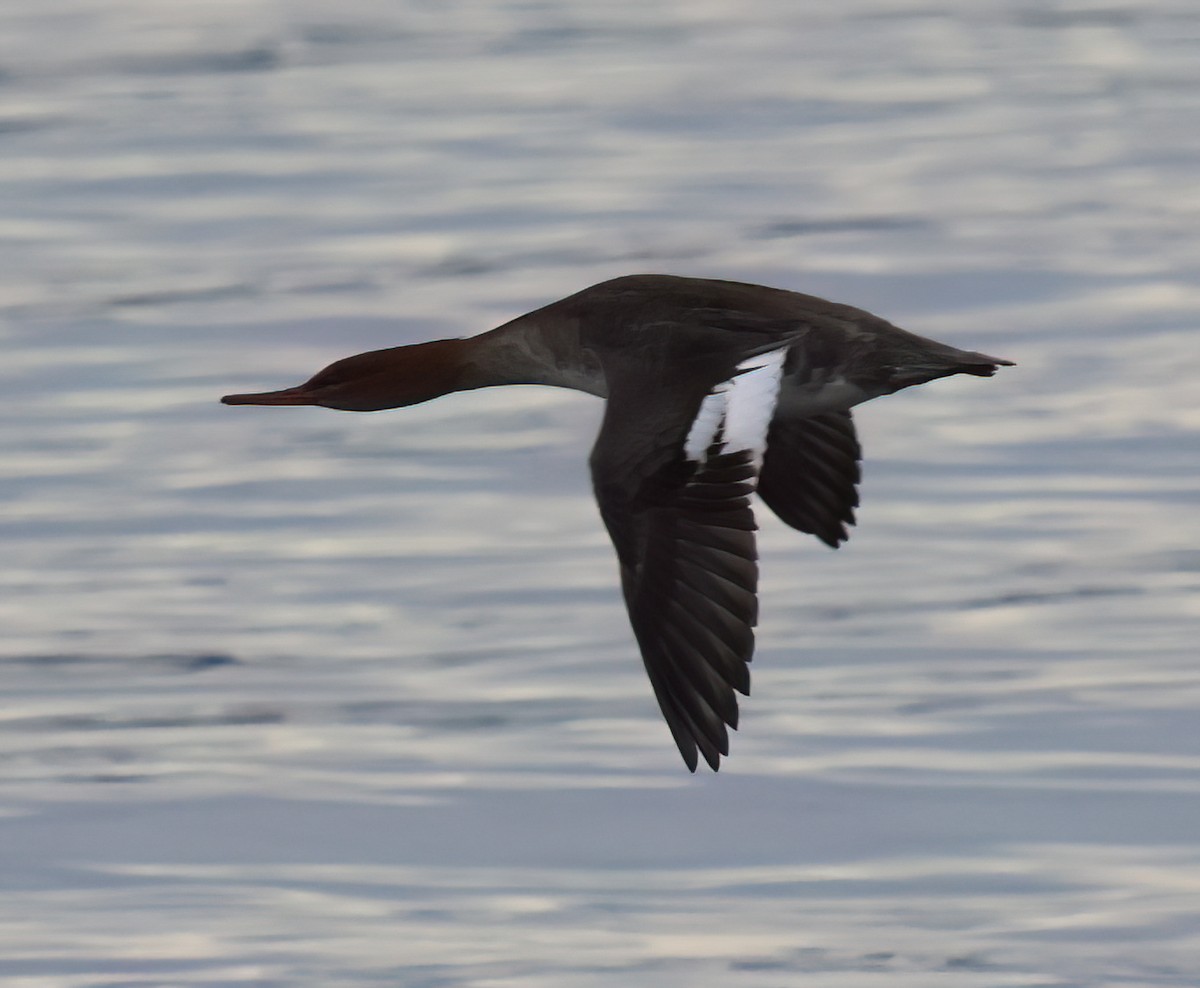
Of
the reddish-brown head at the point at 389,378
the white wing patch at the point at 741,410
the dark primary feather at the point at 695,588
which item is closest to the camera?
the dark primary feather at the point at 695,588

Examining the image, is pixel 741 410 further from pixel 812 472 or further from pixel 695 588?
pixel 812 472

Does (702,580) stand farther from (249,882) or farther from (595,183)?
(595,183)

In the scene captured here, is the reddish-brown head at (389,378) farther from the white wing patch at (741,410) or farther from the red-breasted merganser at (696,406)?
the white wing patch at (741,410)

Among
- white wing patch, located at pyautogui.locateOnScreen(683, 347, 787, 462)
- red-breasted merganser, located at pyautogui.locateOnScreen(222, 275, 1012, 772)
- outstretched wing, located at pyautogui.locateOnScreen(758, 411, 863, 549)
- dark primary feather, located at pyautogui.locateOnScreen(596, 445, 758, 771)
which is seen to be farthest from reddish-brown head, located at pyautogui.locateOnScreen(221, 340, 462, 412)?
dark primary feather, located at pyautogui.locateOnScreen(596, 445, 758, 771)

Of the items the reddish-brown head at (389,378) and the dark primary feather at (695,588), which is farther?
the reddish-brown head at (389,378)

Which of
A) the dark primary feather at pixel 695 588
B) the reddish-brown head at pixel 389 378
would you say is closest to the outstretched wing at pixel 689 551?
the dark primary feather at pixel 695 588

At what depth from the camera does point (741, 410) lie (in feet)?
20.0

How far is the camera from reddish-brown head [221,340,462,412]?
276 inches

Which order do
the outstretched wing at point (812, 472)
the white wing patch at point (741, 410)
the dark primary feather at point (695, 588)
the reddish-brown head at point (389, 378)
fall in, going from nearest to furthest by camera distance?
1. the dark primary feather at point (695, 588)
2. the white wing patch at point (741, 410)
3. the outstretched wing at point (812, 472)
4. the reddish-brown head at point (389, 378)

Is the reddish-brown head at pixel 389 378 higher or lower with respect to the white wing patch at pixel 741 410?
lower

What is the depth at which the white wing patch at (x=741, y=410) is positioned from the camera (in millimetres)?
5977

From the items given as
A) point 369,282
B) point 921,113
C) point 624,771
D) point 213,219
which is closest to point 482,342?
point 624,771

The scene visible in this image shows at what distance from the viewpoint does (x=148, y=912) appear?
659cm

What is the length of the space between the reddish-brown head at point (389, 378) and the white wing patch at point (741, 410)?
38.9 inches
